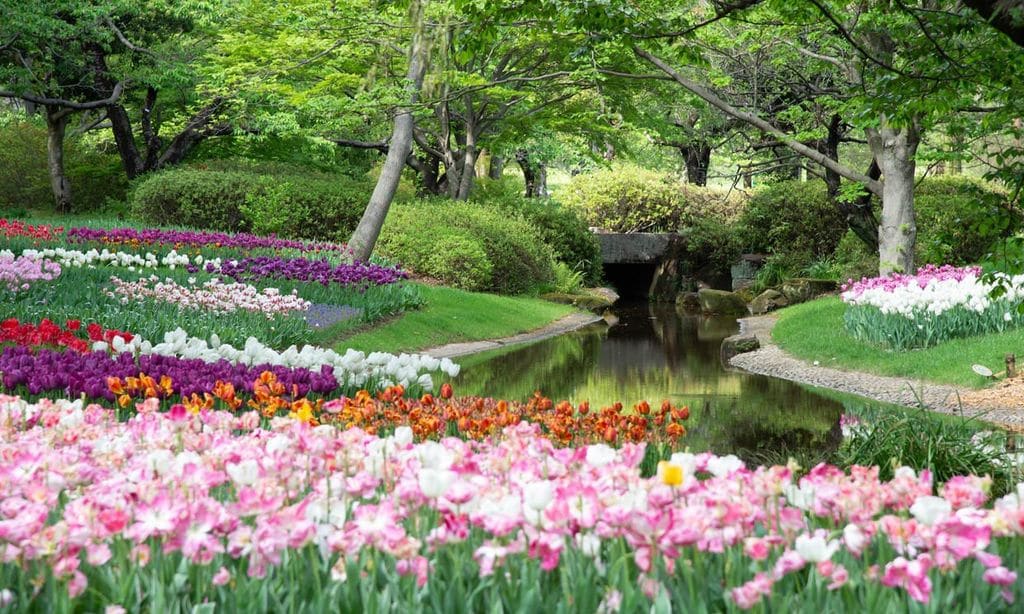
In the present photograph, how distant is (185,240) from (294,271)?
14.4ft

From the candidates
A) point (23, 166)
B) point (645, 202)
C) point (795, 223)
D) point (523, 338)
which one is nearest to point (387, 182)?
point (523, 338)

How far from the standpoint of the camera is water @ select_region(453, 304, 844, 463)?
978 centimetres

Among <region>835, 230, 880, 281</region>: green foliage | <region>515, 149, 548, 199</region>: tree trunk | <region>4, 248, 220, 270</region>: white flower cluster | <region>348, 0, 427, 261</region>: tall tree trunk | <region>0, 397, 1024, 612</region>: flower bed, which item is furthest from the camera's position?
<region>515, 149, 548, 199</region>: tree trunk

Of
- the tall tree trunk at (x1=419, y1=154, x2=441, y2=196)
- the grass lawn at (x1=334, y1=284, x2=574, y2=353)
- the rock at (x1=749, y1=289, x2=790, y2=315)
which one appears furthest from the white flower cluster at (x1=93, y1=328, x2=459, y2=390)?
the tall tree trunk at (x1=419, y1=154, x2=441, y2=196)

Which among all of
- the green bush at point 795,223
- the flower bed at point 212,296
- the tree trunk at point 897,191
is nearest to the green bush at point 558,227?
the green bush at point 795,223

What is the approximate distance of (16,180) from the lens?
33969mm

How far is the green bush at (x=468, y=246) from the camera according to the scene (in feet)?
71.4

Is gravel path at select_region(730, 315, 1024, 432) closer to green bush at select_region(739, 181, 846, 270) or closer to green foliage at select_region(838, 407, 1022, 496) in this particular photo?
green foliage at select_region(838, 407, 1022, 496)

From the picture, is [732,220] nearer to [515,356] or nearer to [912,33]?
[515,356]

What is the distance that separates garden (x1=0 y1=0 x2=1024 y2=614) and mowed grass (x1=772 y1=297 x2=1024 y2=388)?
0.06m

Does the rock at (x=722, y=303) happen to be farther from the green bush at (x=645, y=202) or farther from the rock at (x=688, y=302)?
the green bush at (x=645, y=202)

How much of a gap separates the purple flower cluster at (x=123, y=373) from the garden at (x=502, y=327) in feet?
0.11

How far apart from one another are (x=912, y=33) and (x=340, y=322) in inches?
333

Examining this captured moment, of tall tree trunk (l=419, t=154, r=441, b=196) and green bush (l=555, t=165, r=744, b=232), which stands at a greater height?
tall tree trunk (l=419, t=154, r=441, b=196)
